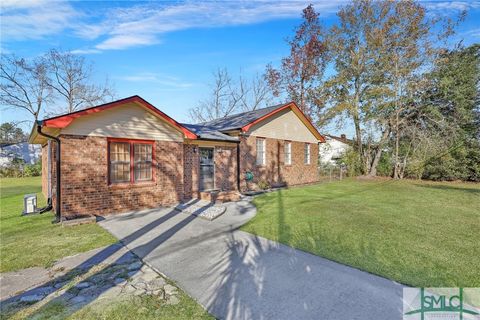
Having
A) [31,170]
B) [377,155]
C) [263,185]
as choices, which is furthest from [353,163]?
[31,170]

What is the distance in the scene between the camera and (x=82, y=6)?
27.0ft

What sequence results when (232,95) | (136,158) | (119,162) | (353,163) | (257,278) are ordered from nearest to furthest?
(257,278) → (119,162) → (136,158) → (353,163) → (232,95)

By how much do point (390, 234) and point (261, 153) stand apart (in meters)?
9.06

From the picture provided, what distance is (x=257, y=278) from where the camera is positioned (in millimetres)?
3754

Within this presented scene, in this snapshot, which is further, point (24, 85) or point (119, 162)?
point (24, 85)

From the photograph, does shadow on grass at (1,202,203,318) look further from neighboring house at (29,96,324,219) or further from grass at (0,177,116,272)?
neighboring house at (29,96,324,219)

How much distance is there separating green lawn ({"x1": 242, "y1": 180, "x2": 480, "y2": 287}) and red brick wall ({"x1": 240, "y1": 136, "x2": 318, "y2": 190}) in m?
3.85

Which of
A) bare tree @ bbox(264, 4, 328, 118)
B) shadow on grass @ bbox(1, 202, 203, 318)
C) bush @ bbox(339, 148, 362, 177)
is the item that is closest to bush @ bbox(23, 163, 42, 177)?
shadow on grass @ bbox(1, 202, 203, 318)

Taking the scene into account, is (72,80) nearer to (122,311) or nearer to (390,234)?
(122,311)

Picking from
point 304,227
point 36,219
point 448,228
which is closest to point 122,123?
point 36,219

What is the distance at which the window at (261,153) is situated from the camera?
13906 mm

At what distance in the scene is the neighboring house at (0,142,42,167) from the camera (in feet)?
92.8

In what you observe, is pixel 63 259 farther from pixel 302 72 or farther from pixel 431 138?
pixel 302 72

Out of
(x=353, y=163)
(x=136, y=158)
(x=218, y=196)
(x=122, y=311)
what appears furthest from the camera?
(x=353, y=163)
